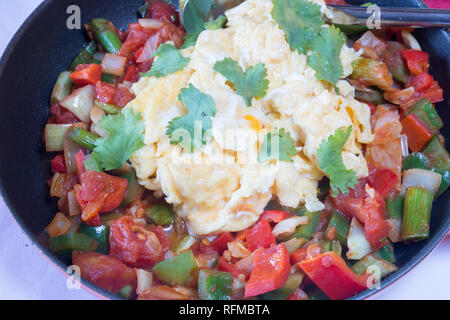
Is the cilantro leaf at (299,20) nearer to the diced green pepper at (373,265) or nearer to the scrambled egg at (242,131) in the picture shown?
the scrambled egg at (242,131)

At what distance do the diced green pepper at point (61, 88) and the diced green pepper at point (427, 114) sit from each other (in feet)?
7.34

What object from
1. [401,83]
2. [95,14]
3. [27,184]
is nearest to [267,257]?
[27,184]

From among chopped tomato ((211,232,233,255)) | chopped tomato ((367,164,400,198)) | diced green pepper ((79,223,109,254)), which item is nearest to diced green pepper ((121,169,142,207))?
diced green pepper ((79,223,109,254))

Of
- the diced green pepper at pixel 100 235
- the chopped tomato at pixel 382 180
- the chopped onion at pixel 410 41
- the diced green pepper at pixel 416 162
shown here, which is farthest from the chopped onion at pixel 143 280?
the chopped onion at pixel 410 41

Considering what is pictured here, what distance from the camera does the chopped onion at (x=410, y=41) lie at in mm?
3276

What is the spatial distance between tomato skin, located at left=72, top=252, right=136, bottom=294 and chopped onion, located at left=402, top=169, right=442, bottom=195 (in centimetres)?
169

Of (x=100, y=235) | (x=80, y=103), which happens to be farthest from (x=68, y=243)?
(x=80, y=103)

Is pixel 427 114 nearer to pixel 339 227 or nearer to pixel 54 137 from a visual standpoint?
pixel 339 227

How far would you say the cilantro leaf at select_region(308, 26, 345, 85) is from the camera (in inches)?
114

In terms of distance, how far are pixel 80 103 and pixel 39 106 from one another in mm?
265

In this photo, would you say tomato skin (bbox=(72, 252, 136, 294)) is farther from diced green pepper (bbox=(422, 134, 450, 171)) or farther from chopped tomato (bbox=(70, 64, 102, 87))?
diced green pepper (bbox=(422, 134, 450, 171))

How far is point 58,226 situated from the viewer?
103 inches
